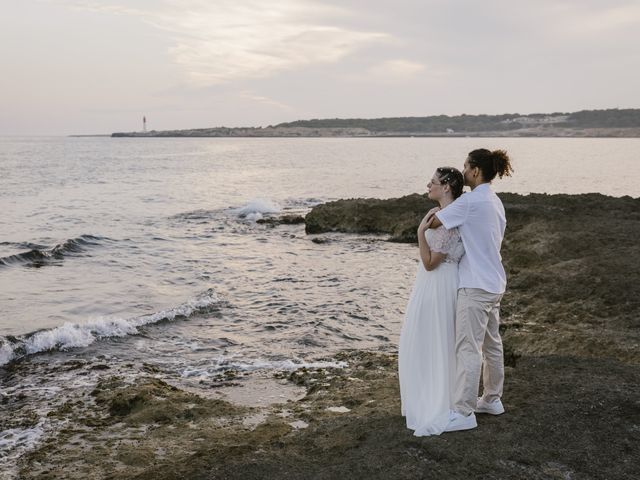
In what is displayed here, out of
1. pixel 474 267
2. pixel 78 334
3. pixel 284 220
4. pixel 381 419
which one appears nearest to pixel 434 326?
pixel 474 267

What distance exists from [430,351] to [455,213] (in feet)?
4.51

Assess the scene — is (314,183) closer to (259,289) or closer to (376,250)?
(376,250)

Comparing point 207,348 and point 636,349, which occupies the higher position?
point 636,349

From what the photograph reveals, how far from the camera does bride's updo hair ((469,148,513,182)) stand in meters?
5.36

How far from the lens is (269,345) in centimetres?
1052

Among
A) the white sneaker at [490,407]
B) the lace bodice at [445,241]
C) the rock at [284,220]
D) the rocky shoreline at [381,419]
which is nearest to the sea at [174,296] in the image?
the rocky shoreline at [381,419]

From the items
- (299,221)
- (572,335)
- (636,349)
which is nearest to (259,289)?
(572,335)

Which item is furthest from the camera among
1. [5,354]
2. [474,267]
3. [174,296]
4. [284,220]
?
[284,220]

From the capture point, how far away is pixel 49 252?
19672mm

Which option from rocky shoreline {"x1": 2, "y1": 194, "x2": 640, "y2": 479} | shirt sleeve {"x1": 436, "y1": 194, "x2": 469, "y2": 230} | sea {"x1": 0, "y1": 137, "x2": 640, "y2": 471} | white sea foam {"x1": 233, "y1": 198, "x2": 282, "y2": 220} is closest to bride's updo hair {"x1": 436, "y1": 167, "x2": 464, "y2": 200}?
shirt sleeve {"x1": 436, "y1": 194, "x2": 469, "y2": 230}

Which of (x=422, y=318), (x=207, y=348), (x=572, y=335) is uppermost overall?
(x=422, y=318)

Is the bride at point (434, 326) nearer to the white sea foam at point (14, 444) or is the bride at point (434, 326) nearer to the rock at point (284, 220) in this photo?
the white sea foam at point (14, 444)

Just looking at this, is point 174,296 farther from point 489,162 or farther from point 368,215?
point 368,215

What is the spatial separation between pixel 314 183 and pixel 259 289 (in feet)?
119
